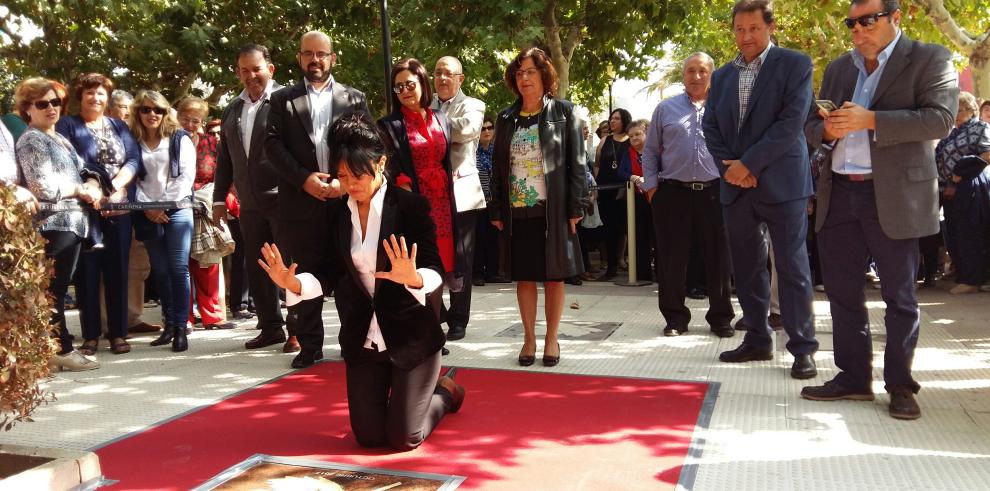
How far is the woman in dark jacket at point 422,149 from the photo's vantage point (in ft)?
18.6

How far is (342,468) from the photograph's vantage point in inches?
143

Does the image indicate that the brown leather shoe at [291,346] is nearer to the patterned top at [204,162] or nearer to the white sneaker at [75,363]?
the white sneaker at [75,363]

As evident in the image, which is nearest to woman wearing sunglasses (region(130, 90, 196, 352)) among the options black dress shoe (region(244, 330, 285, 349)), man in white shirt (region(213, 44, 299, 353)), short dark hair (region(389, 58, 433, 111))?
man in white shirt (region(213, 44, 299, 353))

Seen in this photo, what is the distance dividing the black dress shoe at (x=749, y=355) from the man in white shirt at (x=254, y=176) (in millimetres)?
3169

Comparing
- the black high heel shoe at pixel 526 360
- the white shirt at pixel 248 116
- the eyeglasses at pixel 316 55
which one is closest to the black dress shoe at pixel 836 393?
the black high heel shoe at pixel 526 360

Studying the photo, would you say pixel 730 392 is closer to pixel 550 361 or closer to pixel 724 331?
pixel 550 361

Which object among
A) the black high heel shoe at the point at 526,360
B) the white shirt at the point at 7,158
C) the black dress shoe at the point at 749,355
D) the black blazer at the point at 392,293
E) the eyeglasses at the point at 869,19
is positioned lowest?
the black dress shoe at the point at 749,355

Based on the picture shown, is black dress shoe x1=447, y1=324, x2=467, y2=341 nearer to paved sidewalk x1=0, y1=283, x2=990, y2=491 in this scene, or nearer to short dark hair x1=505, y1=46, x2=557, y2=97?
paved sidewalk x1=0, y1=283, x2=990, y2=491

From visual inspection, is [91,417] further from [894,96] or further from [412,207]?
[894,96]

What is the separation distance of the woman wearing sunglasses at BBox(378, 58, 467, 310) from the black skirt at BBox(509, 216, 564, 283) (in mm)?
415

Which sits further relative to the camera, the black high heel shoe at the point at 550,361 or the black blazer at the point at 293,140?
the black blazer at the point at 293,140

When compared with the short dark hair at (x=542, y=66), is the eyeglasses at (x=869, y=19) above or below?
below

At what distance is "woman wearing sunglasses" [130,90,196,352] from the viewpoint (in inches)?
259

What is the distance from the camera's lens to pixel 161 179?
6750 mm
